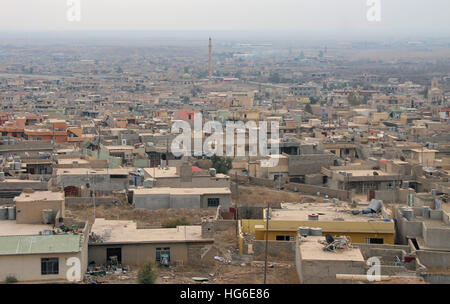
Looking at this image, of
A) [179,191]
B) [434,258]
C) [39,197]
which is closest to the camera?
[434,258]

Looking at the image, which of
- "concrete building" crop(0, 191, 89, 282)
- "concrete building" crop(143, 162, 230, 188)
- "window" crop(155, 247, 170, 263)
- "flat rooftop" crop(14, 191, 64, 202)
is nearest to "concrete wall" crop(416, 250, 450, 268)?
"window" crop(155, 247, 170, 263)

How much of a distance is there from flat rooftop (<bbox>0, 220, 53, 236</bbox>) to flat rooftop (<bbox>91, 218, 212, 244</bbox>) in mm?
733

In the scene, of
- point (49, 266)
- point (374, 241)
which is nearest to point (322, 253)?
point (374, 241)

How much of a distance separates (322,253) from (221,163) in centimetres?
1112

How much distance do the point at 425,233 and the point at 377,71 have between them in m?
91.7

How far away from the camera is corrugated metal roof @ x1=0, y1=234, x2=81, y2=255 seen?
36.4ft

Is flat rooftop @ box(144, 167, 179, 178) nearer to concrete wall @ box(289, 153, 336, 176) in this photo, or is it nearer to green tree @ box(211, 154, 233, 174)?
green tree @ box(211, 154, 233, 174)

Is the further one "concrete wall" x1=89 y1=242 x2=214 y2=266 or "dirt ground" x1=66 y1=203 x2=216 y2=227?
"dirt ground" x1=66 y1=203 x2=216 y2=227

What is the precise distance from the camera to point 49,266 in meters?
11.1

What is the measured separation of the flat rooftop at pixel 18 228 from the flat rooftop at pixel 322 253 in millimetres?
3563

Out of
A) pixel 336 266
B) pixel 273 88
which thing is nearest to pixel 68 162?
pixel 336 266

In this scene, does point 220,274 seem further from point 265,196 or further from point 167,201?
point 265,196

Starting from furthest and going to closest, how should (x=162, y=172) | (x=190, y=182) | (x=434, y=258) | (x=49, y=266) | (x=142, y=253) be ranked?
1. (x=162, y=172)
2. (x=190, y=182)
3. (x=434, y=258)
4. (x=142, y=253)
5. (x=49, y=266)

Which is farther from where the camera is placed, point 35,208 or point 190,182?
point 190,182
